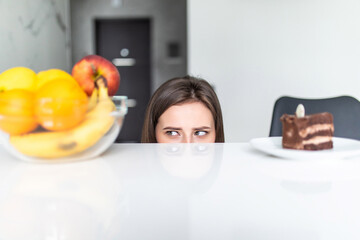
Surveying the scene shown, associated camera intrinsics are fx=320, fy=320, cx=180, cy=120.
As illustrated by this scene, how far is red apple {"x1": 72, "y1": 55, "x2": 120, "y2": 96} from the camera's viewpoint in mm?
476

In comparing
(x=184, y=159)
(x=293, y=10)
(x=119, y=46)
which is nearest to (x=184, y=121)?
(x=184, y=159)

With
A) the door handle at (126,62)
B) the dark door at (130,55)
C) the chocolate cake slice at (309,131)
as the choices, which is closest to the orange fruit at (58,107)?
the chocolate cake slice at (309,131)

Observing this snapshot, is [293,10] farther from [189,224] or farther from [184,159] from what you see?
[189,224]

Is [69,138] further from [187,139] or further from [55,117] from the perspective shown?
[187,139]

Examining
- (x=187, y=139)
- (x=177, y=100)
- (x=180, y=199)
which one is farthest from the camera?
(x=177, y=100)

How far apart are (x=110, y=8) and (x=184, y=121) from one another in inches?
167

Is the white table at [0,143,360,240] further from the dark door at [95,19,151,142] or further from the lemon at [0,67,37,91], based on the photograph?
the dark door at [95,19,151,142]

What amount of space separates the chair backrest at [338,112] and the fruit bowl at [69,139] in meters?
1.16

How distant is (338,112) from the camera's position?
1493 mm

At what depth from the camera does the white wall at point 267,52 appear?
2822 mm

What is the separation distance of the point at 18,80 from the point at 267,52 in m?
2.70

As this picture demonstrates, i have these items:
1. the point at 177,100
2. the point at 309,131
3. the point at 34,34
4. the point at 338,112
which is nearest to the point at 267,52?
the point at 338,112

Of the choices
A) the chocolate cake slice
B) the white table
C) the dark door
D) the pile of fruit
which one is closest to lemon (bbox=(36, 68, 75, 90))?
the pile of fruit

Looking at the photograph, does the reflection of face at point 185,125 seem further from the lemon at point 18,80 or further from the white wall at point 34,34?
the white wall at point 34,34
